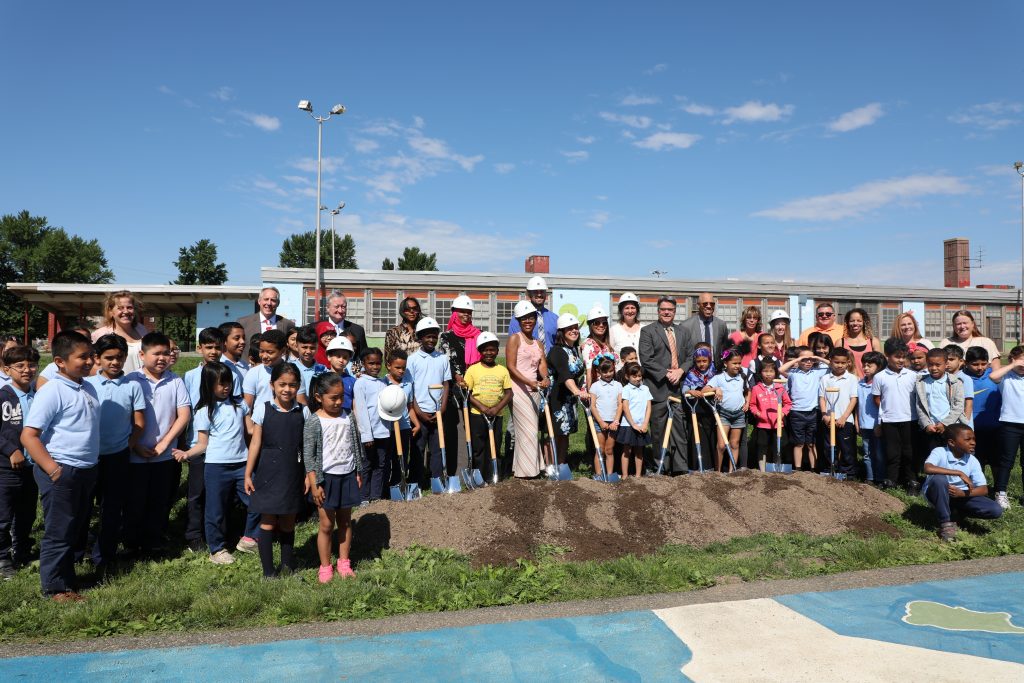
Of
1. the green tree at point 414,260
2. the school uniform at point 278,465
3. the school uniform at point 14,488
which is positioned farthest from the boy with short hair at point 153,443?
the green tree at point 414,260

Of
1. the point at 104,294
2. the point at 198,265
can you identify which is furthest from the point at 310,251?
the point at 104,294

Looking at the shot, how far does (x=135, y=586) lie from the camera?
15.7ft

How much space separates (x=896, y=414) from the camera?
291 inches

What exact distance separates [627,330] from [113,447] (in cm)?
573

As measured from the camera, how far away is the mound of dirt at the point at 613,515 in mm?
5672

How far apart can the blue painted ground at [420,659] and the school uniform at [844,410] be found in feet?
16.1

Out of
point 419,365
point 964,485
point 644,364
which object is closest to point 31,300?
point 419,365

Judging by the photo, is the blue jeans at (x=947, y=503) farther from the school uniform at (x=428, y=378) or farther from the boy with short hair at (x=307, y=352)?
the boy with short hair at (x=307, y=352)

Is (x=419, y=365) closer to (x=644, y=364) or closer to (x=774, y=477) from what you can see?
(x=644, y=364)

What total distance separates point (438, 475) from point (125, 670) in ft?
12.6

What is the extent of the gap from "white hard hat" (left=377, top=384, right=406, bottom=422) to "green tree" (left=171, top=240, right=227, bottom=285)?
64.9m

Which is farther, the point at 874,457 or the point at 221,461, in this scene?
the point at 874,457

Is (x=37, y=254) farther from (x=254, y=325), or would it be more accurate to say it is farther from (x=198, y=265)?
(x=254, y=325)

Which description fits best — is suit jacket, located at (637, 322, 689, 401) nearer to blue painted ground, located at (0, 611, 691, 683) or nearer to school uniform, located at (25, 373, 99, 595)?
blue painted ground, located at (0, 611, 691, 683)
